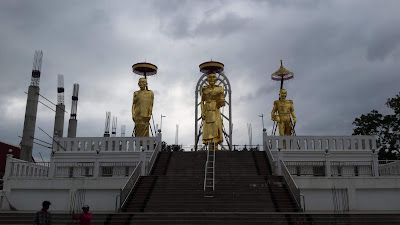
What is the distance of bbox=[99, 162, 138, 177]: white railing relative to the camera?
19.4 metres

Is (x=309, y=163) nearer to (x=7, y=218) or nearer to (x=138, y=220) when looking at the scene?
(x=138, y=220)

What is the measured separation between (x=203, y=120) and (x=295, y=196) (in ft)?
36.4

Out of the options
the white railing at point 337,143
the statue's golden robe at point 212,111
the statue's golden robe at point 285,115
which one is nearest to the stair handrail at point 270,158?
the white railing at point 337,143

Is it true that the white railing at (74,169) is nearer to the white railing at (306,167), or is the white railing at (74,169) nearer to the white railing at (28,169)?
the white railing at (28,169)

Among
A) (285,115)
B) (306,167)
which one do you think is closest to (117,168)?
(306,167)

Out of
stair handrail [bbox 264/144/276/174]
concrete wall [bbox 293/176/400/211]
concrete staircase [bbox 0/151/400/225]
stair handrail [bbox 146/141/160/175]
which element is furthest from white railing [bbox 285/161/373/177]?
stair handrail [bbox 146/141/160/175]

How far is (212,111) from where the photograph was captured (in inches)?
932

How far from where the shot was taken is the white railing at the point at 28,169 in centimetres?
1717

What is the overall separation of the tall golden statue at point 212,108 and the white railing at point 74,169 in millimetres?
7305

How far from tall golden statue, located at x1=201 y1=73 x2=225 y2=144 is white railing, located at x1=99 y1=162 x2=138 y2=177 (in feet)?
19.0

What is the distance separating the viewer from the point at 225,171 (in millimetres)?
17094

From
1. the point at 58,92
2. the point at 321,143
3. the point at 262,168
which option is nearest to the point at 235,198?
the point at 262,168

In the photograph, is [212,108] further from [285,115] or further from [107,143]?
[107,143]

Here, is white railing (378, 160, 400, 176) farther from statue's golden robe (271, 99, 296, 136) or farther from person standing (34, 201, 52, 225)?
person standing (34, 201, 52, 225)
